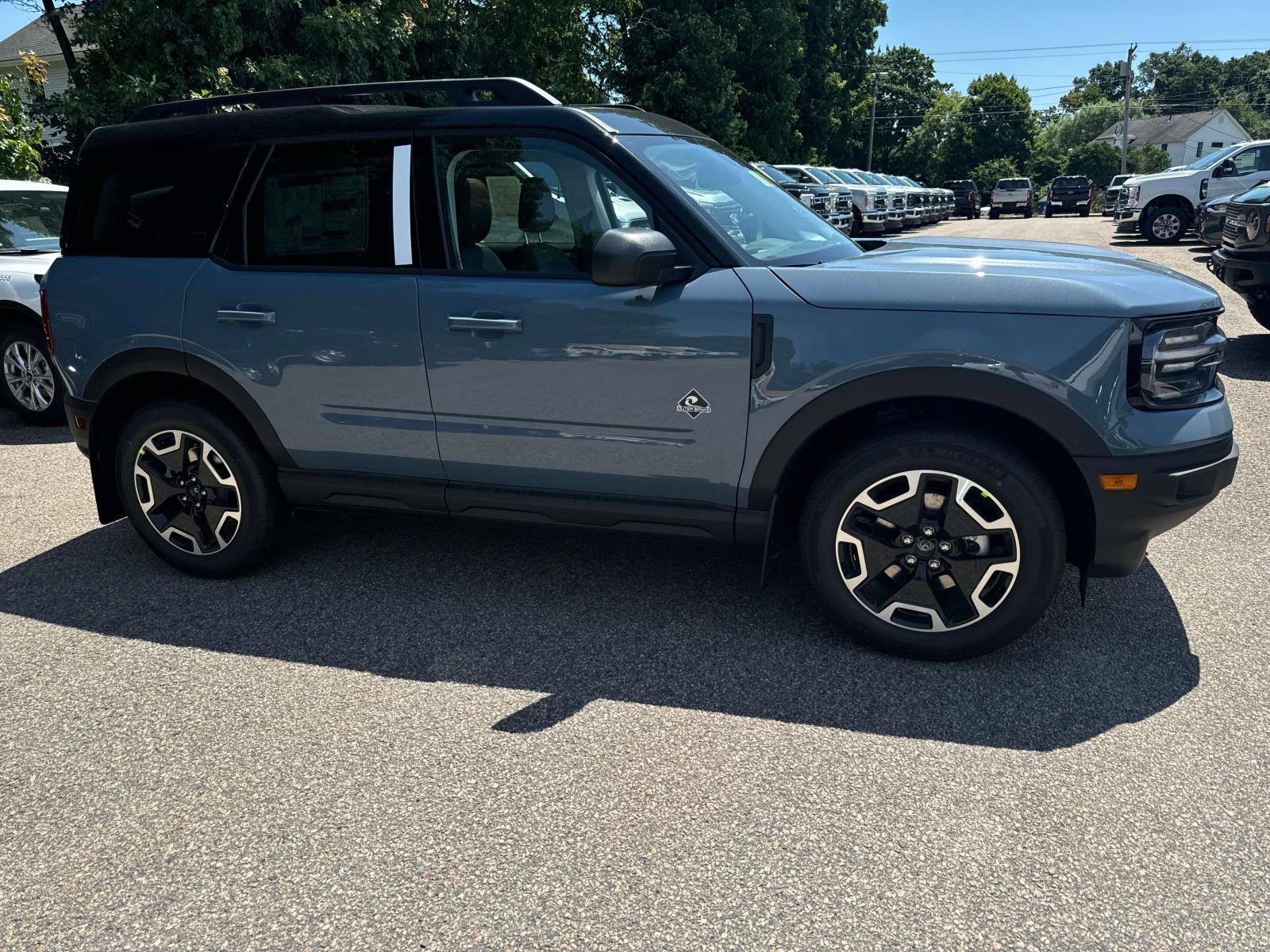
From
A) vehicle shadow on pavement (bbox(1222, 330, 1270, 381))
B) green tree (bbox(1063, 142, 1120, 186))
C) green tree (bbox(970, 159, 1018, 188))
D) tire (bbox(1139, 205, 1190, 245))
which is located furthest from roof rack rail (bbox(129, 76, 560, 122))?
green tree (bbox(1063, 142, 1120, 186))

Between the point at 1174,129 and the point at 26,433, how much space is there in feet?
385

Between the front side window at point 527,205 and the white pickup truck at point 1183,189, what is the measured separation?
61.8 ft

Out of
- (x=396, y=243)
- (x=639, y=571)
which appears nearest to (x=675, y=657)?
(x=639, y=571)

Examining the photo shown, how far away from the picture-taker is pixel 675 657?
347cm

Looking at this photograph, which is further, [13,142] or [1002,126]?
[1002,126]

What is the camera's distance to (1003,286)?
10.1ft

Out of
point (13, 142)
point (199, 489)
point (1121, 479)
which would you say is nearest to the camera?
point (1121, 479)

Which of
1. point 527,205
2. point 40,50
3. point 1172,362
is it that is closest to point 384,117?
point 527,205

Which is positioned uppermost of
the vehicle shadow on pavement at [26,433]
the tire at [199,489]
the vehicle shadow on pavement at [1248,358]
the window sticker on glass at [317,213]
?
the window sticker on glass at [317,213]

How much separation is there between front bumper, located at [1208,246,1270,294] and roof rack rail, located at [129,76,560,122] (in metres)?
6.57

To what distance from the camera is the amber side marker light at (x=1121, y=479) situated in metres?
3.02

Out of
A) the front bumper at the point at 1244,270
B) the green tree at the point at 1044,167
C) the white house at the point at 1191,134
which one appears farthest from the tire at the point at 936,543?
the white house at the point at 1191,134

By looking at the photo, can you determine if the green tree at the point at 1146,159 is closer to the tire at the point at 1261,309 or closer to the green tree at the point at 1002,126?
the green tree at the point at 1002,126

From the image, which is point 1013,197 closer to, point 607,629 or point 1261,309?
point 1261,309
